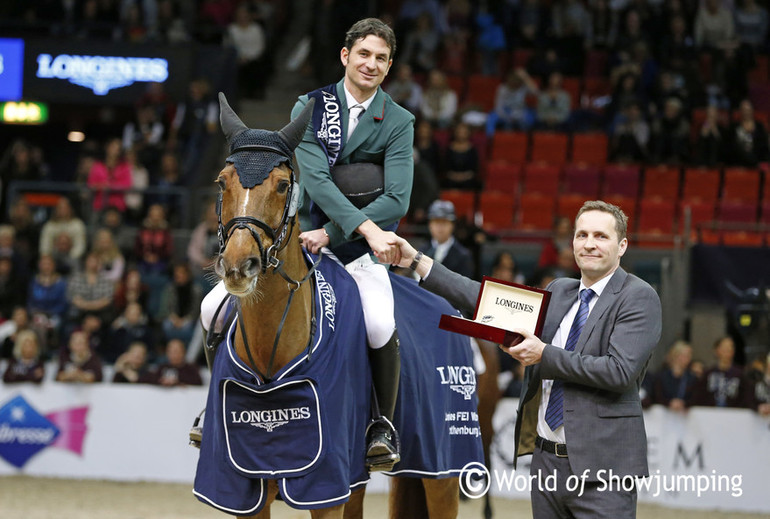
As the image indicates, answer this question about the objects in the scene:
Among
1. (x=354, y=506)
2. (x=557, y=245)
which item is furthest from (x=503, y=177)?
(x=354, y=506)

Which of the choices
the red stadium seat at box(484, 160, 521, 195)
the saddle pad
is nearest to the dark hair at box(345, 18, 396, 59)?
the saddle pad

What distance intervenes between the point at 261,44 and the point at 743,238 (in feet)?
26.2

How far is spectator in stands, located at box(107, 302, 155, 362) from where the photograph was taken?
1195 cm

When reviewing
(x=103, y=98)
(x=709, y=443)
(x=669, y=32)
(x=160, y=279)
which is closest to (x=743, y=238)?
(x=709, y=443)

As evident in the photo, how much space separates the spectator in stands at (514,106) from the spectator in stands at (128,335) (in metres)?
5.88

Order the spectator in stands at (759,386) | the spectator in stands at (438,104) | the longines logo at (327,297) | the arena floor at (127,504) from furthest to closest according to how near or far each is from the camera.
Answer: the spectator in stands at (438,104)
the spectator in stands at (759,386)
the arena floor at (127,504)
the longines logo at (327,297)

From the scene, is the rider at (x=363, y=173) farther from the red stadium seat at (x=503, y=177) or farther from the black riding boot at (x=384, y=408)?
the red stadium seat at (x=503, y=177)

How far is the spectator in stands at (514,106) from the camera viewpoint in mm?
15266

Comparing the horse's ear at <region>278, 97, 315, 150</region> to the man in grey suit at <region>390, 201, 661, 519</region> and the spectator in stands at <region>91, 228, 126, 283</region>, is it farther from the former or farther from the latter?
the spectator in stands at <region>91, 228, 126, 283</region>

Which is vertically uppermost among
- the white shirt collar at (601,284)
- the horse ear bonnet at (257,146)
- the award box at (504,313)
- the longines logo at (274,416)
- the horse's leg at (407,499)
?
the horse ear bonnet at (257,146)

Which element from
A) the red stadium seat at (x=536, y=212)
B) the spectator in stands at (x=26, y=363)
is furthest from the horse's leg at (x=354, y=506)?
the red stadium seat at (x=536, y=212)

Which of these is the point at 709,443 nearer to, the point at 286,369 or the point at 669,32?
the point at 286,369

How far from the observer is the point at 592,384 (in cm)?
419

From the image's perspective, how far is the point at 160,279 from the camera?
512 inches
